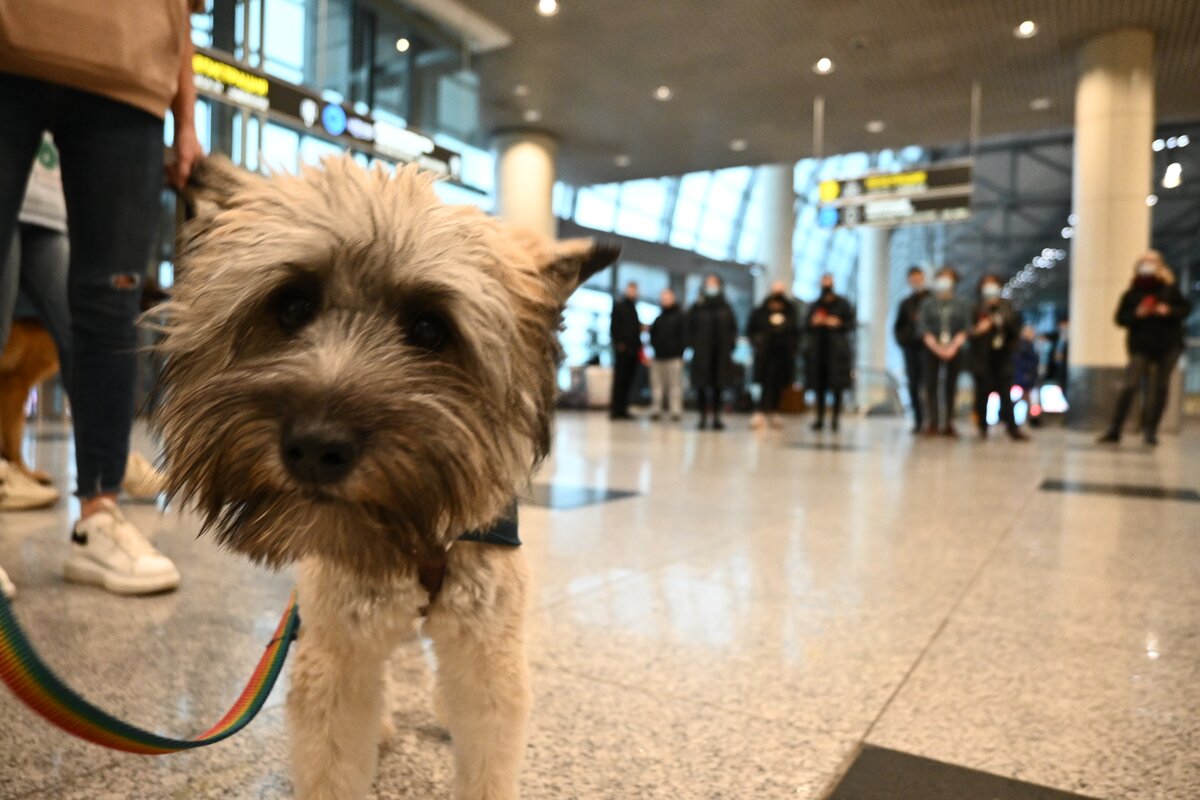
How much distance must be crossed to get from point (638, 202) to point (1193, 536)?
21816 millimetres

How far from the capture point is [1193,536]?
3502 millimetres

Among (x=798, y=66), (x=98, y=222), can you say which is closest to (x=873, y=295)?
(x=798, y=66)

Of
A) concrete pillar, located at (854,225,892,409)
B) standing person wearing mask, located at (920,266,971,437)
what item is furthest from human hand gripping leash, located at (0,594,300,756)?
concrete pillar, located at (854,225,892,409)

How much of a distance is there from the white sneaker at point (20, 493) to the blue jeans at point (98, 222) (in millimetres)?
1406

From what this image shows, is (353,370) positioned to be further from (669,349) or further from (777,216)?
(777,216)

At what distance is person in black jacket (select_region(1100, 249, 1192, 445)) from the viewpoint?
8578 mm

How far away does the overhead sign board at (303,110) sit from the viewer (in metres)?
7.91

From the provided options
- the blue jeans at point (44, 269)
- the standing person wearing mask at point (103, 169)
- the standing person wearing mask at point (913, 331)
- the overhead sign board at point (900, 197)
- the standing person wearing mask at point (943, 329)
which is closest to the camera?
A: the standing person wearing mask at point (103, 169)

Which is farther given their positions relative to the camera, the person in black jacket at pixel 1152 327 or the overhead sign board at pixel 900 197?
the overhead sign board at pixel 900 197

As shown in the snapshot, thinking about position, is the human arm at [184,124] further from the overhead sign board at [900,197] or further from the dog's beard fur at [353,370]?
the overhead sign board at [900,197]

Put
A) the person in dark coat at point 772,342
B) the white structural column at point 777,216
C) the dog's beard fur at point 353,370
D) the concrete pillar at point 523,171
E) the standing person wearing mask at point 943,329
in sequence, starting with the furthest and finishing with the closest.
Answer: the white structural column at point 777,216, the concrete pillar at point 523,171, the person in dark coat at point 772,342, the standing person wearing mask at point 943,329, the dog's beard fur at point 353,370

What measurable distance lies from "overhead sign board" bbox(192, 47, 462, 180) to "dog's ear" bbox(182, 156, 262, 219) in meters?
6.30

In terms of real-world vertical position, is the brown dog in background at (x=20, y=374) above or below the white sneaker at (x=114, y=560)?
above

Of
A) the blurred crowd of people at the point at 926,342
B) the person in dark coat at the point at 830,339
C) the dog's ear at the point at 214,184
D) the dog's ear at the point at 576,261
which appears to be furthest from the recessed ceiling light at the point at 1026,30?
the dog's ear at the point at 214,184
